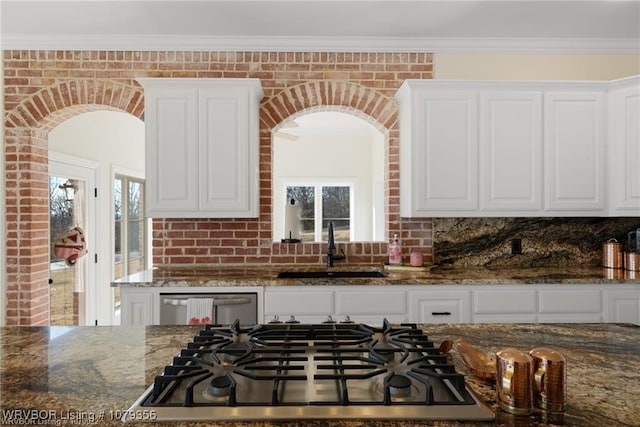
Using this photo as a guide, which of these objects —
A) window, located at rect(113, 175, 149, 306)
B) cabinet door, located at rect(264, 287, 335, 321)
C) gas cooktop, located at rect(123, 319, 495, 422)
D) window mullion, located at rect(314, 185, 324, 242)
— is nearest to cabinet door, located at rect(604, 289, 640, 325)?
cabinet door, located at rect(264, 287, 335, 321)

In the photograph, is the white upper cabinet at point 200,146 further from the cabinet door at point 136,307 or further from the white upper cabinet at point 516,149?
the white upper cabinet at point 516,149

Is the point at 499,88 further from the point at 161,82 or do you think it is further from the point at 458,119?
the point at 161,82

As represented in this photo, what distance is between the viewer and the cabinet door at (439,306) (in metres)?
2.80

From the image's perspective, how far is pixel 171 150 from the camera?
3.07 m

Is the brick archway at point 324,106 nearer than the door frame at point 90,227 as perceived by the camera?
Yes

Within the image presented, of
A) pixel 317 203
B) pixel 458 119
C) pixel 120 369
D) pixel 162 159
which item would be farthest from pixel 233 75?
pixel 317 203

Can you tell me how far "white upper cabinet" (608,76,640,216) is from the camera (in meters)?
3.07

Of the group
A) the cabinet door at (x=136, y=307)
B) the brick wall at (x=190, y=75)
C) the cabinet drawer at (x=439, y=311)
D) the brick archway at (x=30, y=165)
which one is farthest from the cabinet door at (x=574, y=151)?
the brick archway at (x=30, y=165)

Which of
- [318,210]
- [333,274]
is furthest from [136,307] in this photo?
[318,210]

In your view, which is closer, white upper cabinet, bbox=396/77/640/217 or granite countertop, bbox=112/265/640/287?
granite countertop, bbox=112/265/640/287

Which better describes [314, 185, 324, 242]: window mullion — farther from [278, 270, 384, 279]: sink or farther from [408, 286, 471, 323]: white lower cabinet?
[408, 286, 471, 323]: white lower cabinet

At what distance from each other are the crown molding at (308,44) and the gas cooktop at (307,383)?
273cm

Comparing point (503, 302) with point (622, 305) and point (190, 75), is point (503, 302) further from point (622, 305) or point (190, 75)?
point (190, 75)

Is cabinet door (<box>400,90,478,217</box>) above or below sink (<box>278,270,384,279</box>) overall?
above
